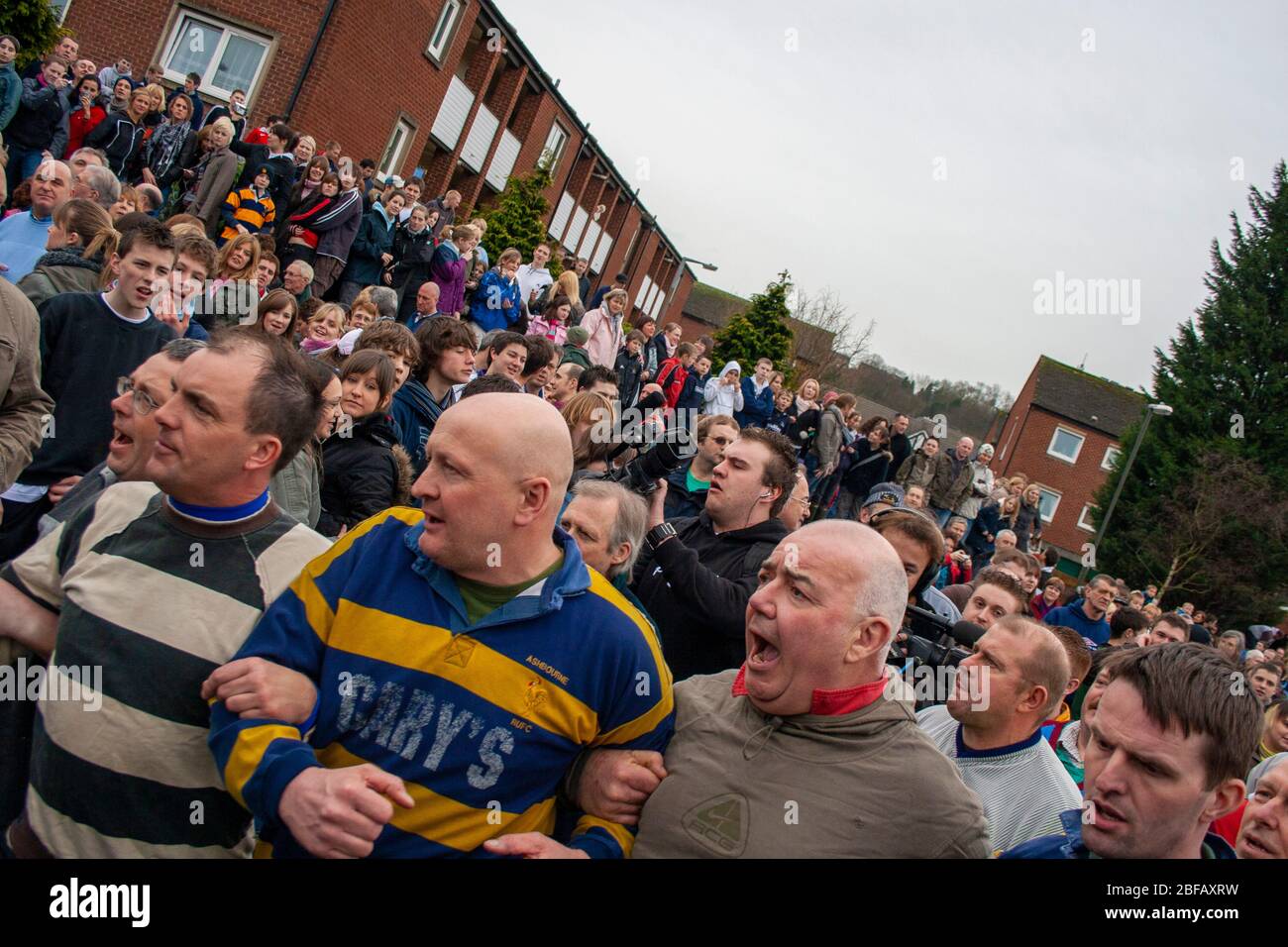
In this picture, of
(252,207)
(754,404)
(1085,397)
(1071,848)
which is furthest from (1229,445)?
(1071,848)

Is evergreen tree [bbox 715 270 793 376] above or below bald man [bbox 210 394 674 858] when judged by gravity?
above

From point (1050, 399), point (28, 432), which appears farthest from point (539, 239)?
point (1050, 399)

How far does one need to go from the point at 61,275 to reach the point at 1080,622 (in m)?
10.1

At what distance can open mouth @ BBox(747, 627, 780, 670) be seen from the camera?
8.04ft

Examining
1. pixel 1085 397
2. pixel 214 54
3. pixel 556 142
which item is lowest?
pixel 214 54

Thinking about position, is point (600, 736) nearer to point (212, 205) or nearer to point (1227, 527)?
point (212, 205)

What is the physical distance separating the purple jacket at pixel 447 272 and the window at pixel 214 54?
1173cm

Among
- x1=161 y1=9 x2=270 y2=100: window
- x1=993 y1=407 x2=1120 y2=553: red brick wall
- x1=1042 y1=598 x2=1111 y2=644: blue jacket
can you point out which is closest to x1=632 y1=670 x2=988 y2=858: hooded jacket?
x1=1042 y1=598 x2=1111 y2=644: blue jacket

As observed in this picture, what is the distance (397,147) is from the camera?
24.4 meters

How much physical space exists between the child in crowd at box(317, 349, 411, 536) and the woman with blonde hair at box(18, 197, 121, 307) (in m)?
1.80

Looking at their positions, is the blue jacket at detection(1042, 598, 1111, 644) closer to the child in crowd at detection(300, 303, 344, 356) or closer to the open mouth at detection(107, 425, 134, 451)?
the child in crowd at detection(300, 303, 344, 356)

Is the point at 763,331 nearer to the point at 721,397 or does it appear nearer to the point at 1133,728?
the point at 721,397

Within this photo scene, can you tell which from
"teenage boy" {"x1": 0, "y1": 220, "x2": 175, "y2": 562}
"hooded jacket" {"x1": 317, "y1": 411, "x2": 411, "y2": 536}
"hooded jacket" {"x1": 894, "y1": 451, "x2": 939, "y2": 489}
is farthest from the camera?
"hooded jacket" {"x1": 894, "y1": 451, "x2": 939, "y2": 489}

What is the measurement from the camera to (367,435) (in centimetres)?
510
